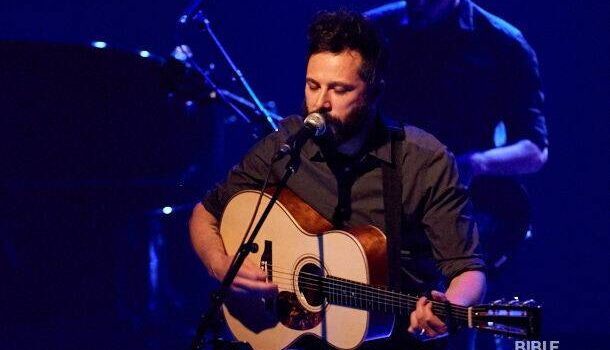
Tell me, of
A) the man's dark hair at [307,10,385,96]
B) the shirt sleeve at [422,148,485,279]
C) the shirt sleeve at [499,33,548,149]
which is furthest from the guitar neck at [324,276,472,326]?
the shirt sleeve at [499,33,548,149]

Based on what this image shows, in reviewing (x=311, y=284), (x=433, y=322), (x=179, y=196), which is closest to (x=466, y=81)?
(x=179, y=196)

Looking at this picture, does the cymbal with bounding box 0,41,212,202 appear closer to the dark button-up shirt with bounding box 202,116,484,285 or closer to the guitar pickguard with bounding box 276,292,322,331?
the dark button-up shirt with bounding box 202,116,484,285

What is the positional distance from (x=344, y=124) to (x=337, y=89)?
13cm

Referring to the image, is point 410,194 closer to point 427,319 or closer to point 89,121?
point 427,319

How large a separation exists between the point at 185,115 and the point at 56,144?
0.78m

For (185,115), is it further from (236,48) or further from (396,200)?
(396,200)

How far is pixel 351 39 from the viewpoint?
3059 mm

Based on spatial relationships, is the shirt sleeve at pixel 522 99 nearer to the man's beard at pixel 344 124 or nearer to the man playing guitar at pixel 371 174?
the man playing guitar at pixel 371 174

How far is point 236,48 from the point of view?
18.4 feet

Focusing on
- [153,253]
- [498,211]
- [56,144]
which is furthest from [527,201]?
[56,144]

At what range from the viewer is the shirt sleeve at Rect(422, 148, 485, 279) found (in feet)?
9.50

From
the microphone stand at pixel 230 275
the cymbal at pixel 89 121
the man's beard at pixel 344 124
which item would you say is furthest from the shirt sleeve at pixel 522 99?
the microphone stand at pixel 230 275

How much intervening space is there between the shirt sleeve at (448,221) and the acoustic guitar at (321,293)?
0.20 m

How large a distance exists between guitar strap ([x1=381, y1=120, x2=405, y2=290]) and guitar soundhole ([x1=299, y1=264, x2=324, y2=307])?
0.28 meters
